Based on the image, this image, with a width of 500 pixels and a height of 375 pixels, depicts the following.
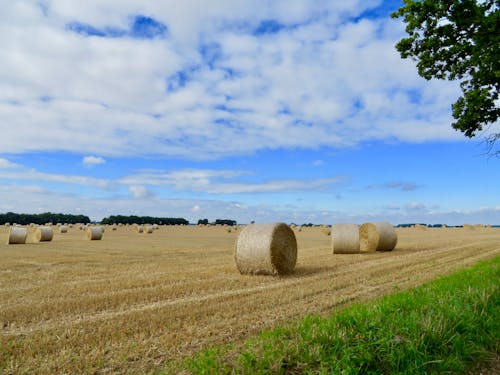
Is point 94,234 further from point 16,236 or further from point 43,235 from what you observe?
point 16,236

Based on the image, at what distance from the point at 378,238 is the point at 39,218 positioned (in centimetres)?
8810

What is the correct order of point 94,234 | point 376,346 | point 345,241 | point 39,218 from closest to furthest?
point 376,346 → point 345,241 → point 94,234 → point 39,218

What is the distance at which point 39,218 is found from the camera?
302 feet

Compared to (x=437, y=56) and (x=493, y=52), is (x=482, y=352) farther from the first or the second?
(x=437, y=56)

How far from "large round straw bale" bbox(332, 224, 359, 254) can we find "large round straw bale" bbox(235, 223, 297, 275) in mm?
6655

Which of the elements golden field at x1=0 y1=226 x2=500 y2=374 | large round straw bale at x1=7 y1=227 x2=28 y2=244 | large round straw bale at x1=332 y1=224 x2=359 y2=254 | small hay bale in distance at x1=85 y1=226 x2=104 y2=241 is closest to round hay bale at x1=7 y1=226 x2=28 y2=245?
large round straw bale at x1=7 y1=227 x2=28 y2=244

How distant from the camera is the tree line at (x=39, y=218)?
85.0 m

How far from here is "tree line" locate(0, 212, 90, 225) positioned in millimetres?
85037

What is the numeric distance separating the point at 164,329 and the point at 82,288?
13.8 ft

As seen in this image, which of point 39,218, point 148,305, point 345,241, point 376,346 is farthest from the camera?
point 39,218

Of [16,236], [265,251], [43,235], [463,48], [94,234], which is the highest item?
[463,48]

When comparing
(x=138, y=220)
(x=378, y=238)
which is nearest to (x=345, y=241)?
(x=378, y=238)

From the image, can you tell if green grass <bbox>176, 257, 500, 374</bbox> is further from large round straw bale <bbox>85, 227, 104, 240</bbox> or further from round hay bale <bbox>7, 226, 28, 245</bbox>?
large round straw bale <bbox>85, 227, 104, 240</bbox>

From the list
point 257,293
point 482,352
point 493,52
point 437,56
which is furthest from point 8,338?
point 437,56
